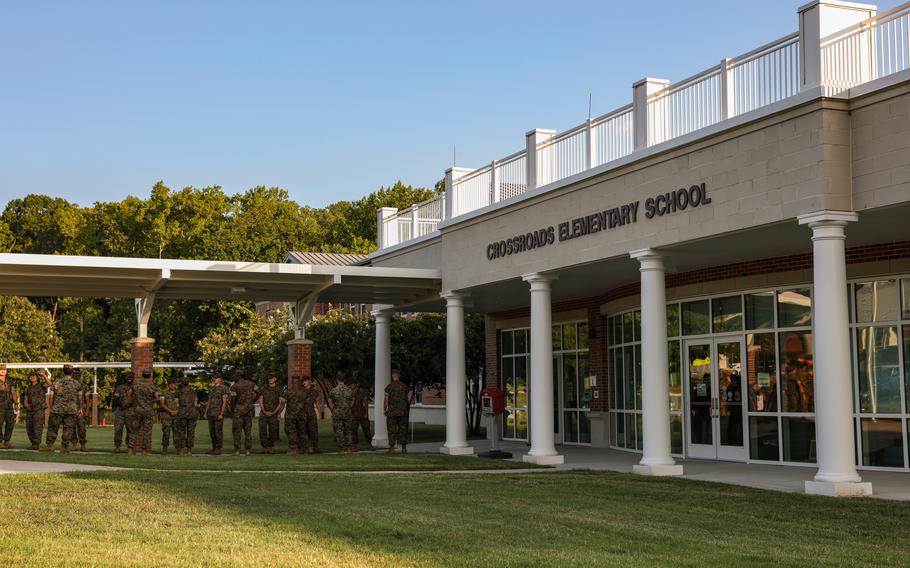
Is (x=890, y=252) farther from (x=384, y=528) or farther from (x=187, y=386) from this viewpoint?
(x=187, y=386)

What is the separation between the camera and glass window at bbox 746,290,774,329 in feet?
62.9

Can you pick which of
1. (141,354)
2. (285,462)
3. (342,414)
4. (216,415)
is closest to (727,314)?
(285,462)

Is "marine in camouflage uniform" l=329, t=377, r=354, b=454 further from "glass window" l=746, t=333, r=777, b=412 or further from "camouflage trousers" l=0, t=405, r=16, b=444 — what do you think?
"glass window" l=746, t=333, r=777, b=412

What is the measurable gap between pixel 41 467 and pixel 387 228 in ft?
42.8

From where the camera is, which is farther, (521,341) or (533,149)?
(521,341)

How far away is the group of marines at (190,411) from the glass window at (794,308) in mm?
8349

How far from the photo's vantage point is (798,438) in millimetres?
18609

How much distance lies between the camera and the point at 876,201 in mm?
13469

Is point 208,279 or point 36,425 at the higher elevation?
point 208,279

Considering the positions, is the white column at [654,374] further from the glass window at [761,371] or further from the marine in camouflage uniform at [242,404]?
the marine in camouflage uniform at [242,404]

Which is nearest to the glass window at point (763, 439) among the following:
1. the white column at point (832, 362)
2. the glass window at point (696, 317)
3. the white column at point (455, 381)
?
the glass window at point (696, 317)

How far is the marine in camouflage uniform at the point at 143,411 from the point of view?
74.6 ft

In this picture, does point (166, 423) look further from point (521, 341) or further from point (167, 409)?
point (521, 341)

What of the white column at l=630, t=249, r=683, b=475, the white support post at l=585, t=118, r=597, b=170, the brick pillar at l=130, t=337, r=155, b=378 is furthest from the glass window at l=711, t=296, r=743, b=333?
the brick pillar at l=130, t=337, r=155, b=378
